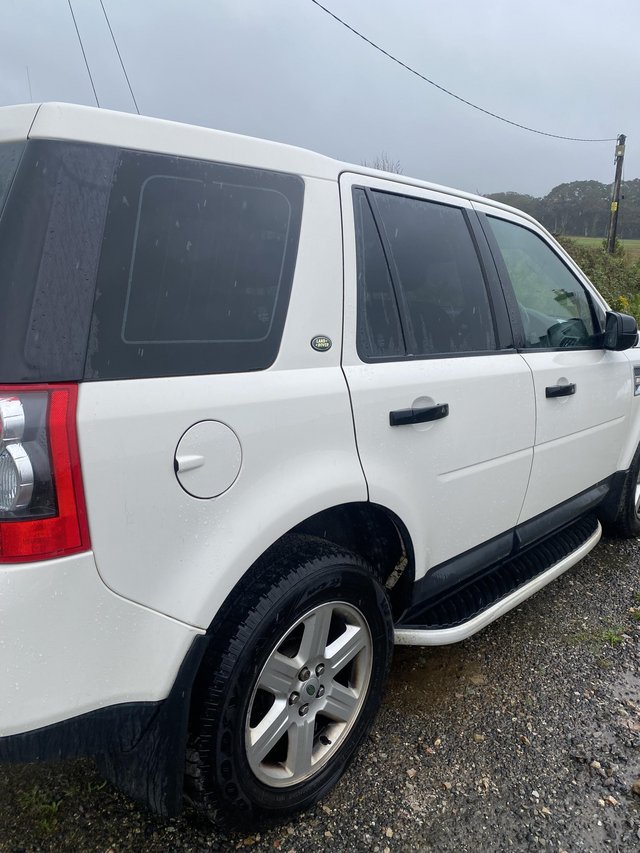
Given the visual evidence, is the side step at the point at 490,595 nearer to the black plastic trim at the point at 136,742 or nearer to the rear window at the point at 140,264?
the black plastic trim at the point at 136,742

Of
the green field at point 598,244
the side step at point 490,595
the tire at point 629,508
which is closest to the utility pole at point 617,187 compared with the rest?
the green field at point 598,244

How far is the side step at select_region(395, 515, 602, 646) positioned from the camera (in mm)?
2248

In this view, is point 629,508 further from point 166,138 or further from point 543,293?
point 166,138

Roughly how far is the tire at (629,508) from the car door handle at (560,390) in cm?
109

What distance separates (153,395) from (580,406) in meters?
2.23

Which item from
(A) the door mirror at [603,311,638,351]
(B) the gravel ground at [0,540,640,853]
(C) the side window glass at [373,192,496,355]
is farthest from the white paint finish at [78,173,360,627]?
(A) the door mirror at [603,311,638,351]

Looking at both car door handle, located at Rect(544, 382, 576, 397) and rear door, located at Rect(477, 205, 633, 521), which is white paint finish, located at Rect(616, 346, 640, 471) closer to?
rear door, located at Rect(477, 205, 633, 521)

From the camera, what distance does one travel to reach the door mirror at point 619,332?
3.02 m

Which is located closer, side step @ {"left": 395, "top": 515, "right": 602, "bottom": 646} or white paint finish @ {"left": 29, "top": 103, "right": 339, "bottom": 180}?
white paint finish @ {"left": 29, "top": 103, "right": 339, "bottom": 180}

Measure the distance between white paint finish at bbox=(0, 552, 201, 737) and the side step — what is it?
3.45ft

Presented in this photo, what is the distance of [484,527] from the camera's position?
244 centimetres

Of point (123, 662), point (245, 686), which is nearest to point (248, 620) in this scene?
point (245, 686)

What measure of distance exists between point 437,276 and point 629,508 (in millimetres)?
2302

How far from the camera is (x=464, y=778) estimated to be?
2.09 meters
